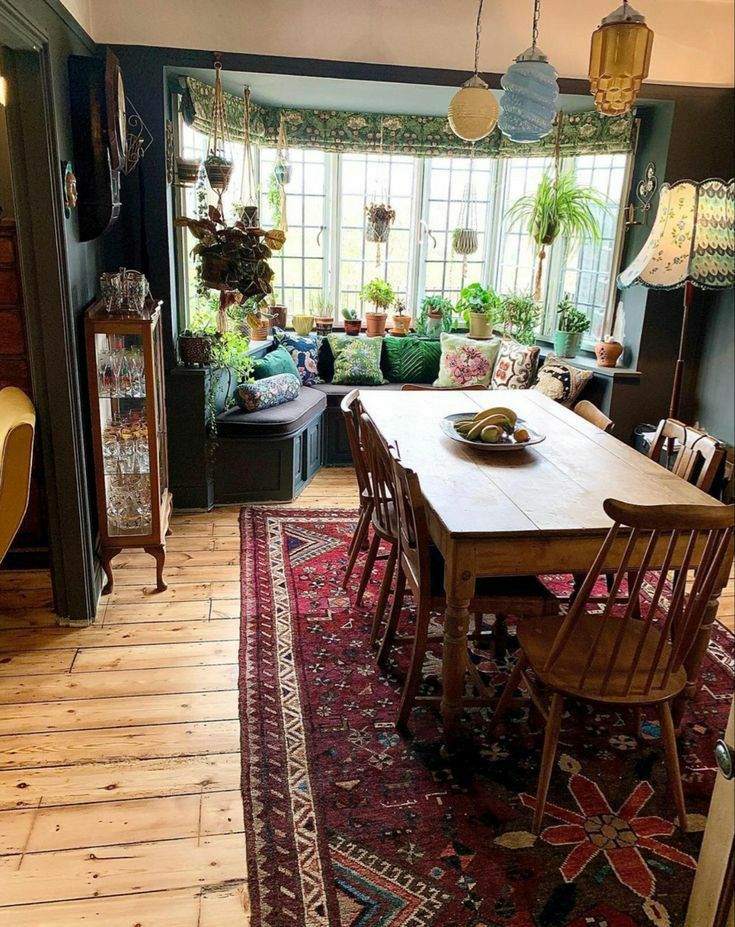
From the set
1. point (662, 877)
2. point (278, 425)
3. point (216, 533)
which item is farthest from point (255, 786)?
point (278, 425)

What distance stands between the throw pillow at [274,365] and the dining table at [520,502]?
1750mm

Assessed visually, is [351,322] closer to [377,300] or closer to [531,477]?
[377,300]

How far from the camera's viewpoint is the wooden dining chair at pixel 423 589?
237 cm

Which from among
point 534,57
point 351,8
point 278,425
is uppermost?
point 351,8

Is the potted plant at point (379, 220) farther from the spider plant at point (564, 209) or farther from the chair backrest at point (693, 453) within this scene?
the chair backrest at point (693, 453)

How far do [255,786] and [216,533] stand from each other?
199 centimetres

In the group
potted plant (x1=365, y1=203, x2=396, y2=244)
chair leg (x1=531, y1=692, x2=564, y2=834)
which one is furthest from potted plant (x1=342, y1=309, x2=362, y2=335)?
chair leg (x1=531, y1=692, x2=564, y2=834)

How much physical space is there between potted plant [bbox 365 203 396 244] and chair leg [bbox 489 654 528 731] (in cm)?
394

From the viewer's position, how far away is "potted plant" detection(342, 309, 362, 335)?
5.67 metres

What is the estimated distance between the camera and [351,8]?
413cm

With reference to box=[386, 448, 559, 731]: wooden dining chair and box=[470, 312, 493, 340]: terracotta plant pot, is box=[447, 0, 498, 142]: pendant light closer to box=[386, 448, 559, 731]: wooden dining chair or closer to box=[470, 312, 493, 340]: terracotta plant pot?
box=[386, 448, 559, 731]: wooden dining chair

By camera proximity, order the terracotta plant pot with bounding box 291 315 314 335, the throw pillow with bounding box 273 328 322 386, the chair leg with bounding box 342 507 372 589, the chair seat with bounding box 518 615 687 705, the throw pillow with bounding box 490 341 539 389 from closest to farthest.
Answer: the chair seat with bounding box 518 615 687 705, the chair leg with bounding box 342 507 372 589, the throw pillow with bounding box 490 341 539 389, the throw pillow with bounding box 273 328 322 386, the terracotta plant pot with bounding box 291 315 314 335

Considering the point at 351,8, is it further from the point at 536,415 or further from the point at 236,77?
the point at 536,415

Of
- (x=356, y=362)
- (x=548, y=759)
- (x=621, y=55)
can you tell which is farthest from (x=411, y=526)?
(x=356, y=362)
